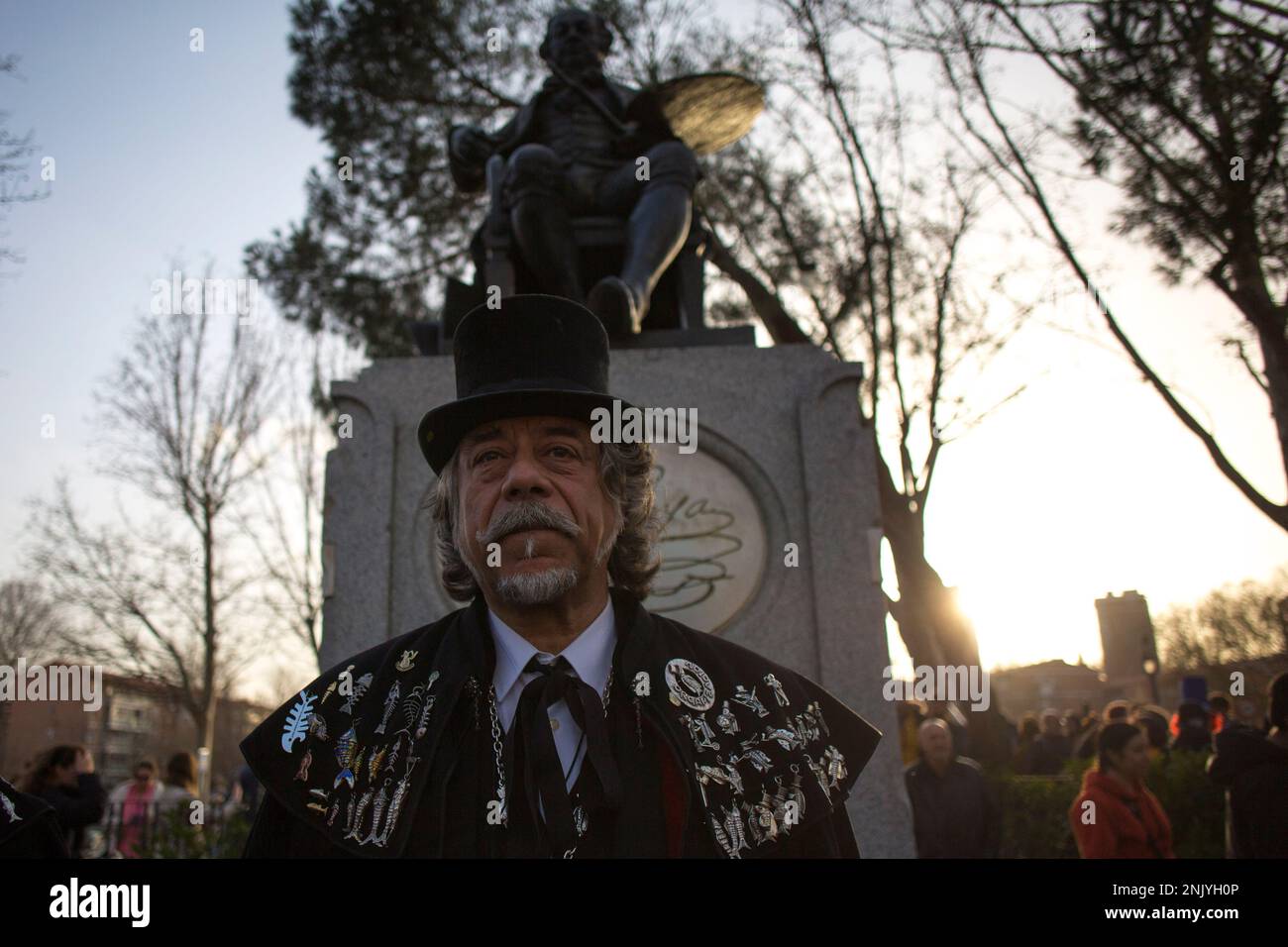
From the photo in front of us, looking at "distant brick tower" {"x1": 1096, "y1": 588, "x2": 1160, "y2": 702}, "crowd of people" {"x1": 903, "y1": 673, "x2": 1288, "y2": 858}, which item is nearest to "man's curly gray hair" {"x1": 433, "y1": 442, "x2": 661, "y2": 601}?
"crowd of people" {"x1": 903, "y1": 673, "x2": 1288, "y2": 858}

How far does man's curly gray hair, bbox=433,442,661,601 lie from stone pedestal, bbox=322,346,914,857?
1.15m

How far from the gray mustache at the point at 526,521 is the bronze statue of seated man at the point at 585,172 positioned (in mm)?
1871

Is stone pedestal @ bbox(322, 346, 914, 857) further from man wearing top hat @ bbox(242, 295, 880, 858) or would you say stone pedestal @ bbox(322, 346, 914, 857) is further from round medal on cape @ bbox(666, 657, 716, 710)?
round medal on cape @ bbox(666, 657, 716, 710)

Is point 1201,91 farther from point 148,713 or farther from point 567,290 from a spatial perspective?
point 148,713

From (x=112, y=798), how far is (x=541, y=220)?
6195mm

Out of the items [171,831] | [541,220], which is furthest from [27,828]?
[171,831]

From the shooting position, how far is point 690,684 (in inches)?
78.3

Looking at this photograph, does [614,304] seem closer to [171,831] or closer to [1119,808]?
[1119,808]

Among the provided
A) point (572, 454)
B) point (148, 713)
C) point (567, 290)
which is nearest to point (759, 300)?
point (567, 290)

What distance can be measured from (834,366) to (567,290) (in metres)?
1.11

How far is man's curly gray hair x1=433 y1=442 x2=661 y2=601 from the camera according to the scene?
2.25m

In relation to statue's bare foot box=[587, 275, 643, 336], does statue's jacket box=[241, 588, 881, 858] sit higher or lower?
lower

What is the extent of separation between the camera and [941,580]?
1103 cm
